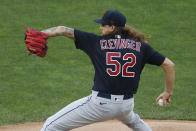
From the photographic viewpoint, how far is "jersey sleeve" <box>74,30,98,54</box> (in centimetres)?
534

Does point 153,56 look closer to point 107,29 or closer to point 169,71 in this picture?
point 169,71

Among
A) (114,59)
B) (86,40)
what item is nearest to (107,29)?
(86,40)

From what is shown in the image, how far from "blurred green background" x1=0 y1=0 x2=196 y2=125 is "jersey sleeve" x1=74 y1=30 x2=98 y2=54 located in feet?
9.46

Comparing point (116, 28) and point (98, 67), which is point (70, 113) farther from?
point (116, 28)

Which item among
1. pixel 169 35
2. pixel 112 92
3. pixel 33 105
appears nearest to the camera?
pixel 112 92

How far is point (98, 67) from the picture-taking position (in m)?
5.33

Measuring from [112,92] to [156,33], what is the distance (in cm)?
698

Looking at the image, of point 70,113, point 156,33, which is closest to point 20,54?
point 156,33

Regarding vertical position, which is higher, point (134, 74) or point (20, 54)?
point (134, 74)

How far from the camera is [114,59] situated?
17.2ft

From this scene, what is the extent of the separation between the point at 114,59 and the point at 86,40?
39 cm

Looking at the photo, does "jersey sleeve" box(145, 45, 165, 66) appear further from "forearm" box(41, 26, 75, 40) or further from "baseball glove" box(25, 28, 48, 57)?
"baseball glove" box(25, 28, 48, 57)

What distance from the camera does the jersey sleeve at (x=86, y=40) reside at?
5.34 meters

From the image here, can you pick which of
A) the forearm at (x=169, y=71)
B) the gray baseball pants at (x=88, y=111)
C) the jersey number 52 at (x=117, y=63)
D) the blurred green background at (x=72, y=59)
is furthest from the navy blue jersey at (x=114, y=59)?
the blurred green background at (x=72, y=59)
